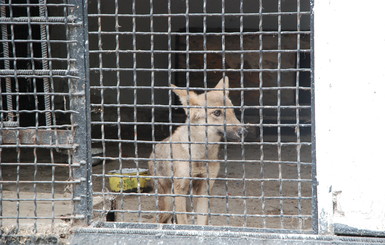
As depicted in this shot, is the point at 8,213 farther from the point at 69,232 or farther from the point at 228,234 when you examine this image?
the point at 228,234

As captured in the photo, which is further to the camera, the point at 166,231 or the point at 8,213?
the point at 8,213

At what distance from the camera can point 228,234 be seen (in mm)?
3125

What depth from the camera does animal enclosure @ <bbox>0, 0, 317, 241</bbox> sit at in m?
3.21

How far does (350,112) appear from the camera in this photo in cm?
301

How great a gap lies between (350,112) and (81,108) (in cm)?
170

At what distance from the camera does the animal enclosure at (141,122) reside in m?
3.21

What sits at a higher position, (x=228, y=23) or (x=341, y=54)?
(x=228, y=23)

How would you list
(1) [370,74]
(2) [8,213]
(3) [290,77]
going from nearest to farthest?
(1) [370,74], (2) [8,213], (3) [290,77]

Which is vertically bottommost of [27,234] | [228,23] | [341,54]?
[27,234]

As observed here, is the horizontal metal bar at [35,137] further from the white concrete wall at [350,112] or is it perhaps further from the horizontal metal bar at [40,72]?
the white concrete wall at [350,112]

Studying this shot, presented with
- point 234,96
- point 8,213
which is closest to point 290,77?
point 234,96

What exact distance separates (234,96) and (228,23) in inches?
70.8

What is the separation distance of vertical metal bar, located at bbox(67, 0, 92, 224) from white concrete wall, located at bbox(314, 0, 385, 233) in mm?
1463

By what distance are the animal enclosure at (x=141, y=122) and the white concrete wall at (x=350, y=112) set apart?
0.09 m
